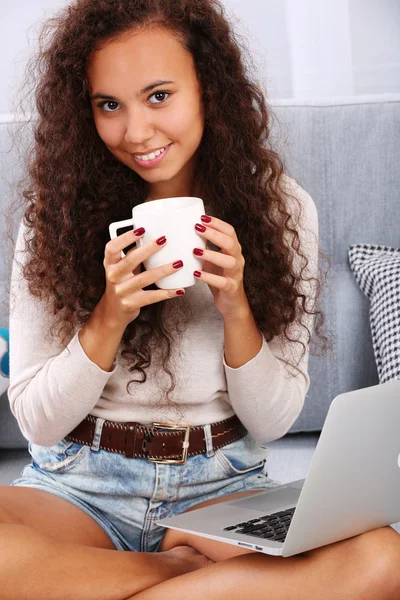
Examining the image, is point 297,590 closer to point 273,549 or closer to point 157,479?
point 273,549

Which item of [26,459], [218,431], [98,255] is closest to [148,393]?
[218,431]

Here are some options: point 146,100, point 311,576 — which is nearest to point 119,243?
point 146,100

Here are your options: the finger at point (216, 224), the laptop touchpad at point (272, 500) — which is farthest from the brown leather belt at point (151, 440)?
the finger at point (216, 224)

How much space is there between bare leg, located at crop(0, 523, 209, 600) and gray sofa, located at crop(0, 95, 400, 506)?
69 centimetres

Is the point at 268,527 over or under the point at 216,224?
under

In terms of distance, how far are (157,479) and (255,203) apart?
0.47m

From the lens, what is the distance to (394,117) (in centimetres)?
184

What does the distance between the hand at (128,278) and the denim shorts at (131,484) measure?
218 millimetres

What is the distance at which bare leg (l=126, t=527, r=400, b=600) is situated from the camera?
1.09 meters

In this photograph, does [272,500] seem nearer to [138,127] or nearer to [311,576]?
[311,576]

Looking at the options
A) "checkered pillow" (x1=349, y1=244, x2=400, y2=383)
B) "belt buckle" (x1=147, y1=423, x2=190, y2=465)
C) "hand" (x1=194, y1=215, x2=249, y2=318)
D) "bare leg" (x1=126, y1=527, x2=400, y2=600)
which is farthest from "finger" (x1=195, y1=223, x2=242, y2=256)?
"checkered pillow" (x1=349, y1=244, x2=400, y2=383)

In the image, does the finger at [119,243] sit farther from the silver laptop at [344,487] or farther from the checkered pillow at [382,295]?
the checkered pillow at [382,295]

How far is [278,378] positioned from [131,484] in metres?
0.29

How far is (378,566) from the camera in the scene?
1.09 metres
